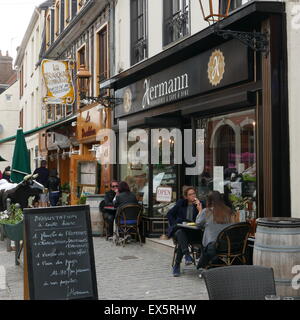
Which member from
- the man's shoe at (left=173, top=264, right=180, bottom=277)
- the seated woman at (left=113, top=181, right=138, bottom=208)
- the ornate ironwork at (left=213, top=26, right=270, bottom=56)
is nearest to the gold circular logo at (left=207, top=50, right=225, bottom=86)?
the ornate ironwork at (left=213, top=26, right=270, bottom=56)

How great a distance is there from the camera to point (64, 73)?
52.4ft

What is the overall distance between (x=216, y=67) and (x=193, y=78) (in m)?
0.91

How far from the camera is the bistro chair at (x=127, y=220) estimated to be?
1051 cm

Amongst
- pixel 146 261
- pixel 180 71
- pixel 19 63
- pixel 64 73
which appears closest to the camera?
pixel 146 261

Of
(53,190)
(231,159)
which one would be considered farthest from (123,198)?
(53,190)

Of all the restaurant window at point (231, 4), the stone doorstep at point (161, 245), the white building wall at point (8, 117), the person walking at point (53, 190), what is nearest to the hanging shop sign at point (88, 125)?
the person walking at point (53, 190)

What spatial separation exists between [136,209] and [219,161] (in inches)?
93.1

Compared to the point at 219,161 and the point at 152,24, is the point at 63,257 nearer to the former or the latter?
the point at 219,161

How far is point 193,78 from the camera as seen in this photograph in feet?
30.7

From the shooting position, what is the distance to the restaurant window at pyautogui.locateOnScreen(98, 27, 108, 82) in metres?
14.9

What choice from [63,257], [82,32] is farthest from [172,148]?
[82,32]

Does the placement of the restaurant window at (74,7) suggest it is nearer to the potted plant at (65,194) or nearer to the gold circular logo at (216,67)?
the potted plant at (65,194)

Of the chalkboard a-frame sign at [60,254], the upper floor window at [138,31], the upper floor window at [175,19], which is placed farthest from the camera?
the upper floor window at [138,31]

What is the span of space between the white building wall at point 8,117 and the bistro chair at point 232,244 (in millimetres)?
32536
